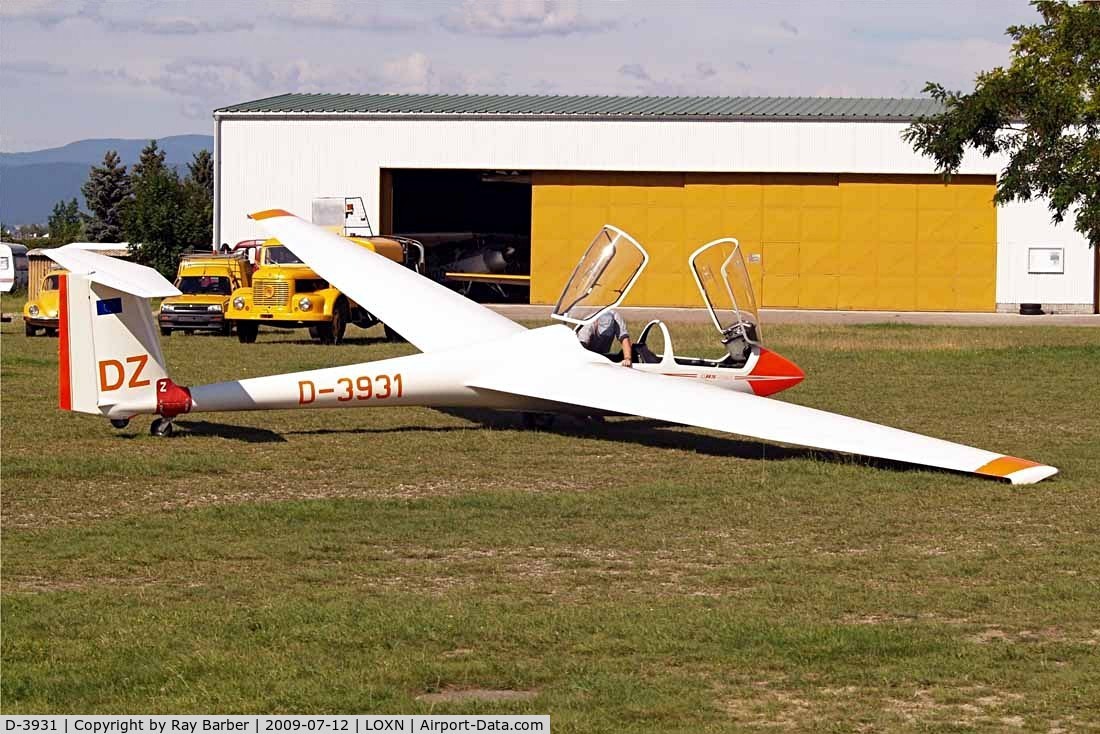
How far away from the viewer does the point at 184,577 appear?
1001 centimetres

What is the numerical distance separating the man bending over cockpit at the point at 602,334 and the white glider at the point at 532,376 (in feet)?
0.46

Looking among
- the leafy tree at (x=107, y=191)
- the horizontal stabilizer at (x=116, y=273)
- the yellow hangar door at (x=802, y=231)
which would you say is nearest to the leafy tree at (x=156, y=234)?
the yellow hangar door at (x=802, y=231)

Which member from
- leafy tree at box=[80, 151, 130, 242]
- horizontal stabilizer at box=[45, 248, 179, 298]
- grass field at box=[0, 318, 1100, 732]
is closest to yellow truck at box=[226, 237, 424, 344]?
grass field at box=[0, 318, 1100, 732]

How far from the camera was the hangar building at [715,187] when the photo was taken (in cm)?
4972

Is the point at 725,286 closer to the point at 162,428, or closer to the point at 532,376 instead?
the point at 532,376

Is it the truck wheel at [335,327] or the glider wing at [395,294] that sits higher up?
the glider wing at [395,294]

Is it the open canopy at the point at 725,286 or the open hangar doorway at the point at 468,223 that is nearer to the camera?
the open canopy at the point at 725,286

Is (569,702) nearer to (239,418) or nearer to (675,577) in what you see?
(675,577)

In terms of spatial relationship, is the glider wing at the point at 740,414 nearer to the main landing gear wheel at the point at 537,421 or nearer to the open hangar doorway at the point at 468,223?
the main landing gear wheel at the point at 537,421

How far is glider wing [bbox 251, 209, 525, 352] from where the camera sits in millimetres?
19844

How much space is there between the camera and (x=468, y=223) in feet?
213

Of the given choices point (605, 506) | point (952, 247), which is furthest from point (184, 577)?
point (952, 247)

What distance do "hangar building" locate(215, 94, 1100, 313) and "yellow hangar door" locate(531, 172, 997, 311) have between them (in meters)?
0.05

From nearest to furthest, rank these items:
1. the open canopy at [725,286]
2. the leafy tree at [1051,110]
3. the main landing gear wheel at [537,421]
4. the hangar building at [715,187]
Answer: the open canopy at [725,286] → the main landing gear wheel at [537,421] → the leafy tree at [1051,110] → the hangar building at [715,187]
